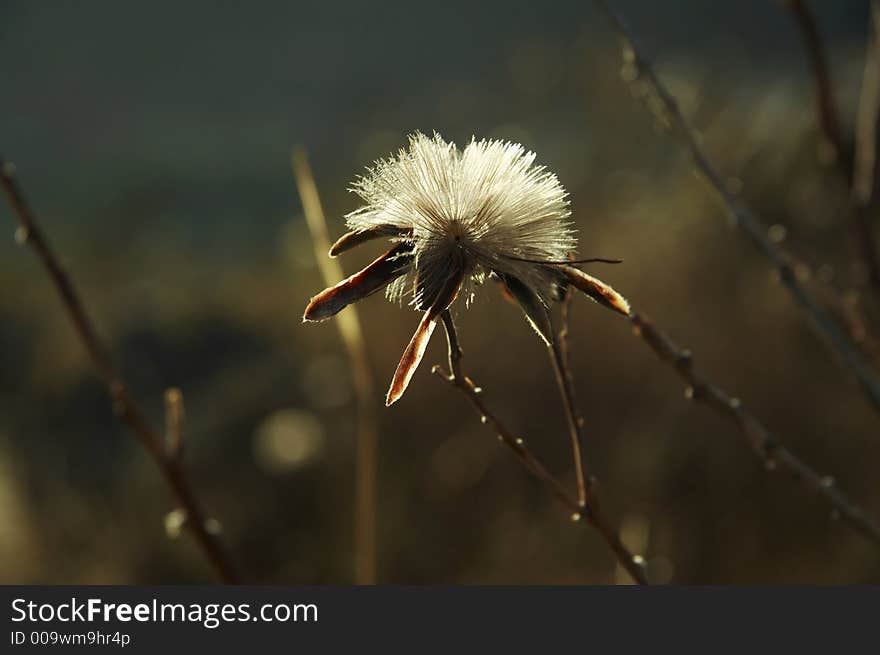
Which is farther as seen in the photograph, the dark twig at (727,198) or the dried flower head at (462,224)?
the dark twig at (727,198)

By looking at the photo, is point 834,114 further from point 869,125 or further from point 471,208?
point 471,208

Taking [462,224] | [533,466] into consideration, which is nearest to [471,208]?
[462,224]

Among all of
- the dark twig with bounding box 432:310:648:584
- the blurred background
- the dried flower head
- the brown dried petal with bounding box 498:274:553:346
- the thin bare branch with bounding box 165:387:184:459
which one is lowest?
the dark twig with bounding box 432:310:648:584

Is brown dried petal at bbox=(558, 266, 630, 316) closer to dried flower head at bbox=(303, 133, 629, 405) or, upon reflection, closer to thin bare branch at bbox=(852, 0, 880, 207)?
dried flower head at bbox=(303, 133, 629, 405)

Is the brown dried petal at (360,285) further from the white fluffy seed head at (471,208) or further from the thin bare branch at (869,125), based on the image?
the thin bare branch at (869,125)

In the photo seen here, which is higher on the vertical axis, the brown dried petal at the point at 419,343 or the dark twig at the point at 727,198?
the dark twig at the point at 727,198

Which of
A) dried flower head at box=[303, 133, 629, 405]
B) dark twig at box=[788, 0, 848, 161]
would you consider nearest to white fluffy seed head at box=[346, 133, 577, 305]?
dried flower head at box=[303, 133, 629, 405]

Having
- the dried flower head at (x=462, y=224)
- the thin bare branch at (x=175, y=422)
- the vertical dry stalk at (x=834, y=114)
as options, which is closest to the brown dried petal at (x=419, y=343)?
the dried flower head at (x=462, y=224)

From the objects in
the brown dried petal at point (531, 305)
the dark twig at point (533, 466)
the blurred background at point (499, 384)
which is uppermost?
the blurred background at point (499, 384)
